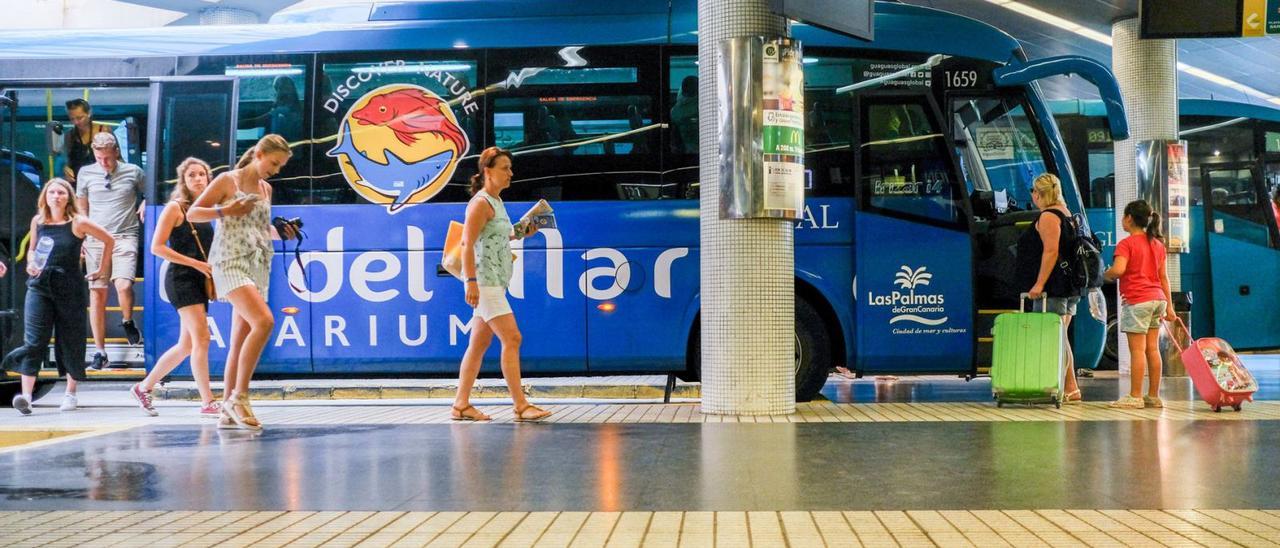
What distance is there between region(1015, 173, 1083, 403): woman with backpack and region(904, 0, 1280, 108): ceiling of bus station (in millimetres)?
6839

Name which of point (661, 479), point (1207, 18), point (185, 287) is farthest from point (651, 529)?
→ point (1207, 18)

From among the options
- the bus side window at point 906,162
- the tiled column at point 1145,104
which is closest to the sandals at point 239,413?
the bus side window at point 906,162

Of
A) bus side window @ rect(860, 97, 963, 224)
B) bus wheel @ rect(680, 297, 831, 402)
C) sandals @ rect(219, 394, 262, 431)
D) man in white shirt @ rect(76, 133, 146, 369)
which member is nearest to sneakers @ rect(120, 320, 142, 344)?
man in white shirt @ rect(76, 133, 146, 369)

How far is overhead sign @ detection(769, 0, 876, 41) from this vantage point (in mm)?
9008

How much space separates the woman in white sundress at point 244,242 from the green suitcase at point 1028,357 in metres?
5.61

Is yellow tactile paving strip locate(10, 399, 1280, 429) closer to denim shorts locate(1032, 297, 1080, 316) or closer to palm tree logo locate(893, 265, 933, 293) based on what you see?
denim shorts locate(1032, 297, 1080, 316)

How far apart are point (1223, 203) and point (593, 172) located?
1106cm

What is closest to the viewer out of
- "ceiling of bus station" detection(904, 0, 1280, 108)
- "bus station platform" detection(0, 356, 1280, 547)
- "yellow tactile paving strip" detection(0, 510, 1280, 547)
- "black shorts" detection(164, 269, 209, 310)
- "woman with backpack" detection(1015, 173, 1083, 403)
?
"yellow tactile paving strip" detection(0, 510, 1280, 547)

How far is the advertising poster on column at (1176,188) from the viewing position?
1490cm

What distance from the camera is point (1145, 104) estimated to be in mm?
15109

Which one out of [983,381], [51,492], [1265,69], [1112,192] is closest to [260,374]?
[51,492]

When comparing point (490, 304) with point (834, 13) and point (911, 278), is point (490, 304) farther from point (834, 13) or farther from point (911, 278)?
point (911, 278)

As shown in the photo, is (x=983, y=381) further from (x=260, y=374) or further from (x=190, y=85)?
(x=190, y=85)

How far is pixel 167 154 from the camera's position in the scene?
1134 centimetres
